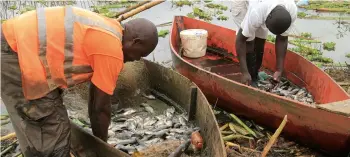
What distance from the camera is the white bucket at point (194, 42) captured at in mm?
7691

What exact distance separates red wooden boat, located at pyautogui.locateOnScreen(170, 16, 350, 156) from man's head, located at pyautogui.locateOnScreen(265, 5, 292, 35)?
997mm

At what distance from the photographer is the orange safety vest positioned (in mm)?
2947

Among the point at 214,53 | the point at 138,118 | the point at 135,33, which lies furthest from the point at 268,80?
the point at 135,33

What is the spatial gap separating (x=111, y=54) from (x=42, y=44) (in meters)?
0.60

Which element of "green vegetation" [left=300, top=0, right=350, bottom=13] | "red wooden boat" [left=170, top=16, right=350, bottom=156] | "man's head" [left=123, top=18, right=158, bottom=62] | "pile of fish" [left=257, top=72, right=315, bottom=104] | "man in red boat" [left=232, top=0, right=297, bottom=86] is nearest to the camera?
"man's head" [left=123, top=18, right=158, bottom=62]

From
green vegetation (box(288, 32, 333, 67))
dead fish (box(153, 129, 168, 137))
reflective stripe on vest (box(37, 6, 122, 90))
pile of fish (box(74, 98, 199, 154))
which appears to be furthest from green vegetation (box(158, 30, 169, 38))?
reflective stripe on vest (box(37, 6, 122, 90))

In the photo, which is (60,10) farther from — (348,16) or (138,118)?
(348,16)

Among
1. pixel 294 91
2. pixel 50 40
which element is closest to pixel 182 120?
pixel 294 91

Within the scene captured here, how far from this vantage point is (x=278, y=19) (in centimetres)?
515

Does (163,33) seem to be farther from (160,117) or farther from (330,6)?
(330,6)

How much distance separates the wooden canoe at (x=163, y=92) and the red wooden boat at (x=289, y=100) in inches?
22.0

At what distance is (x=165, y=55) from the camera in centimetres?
973

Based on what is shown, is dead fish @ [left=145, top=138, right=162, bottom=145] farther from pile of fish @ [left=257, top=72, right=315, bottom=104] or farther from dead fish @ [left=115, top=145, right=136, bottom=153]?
pile of fish @ [left=257, top=72, right=315, bottom=104]

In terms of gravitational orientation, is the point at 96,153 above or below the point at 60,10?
below
